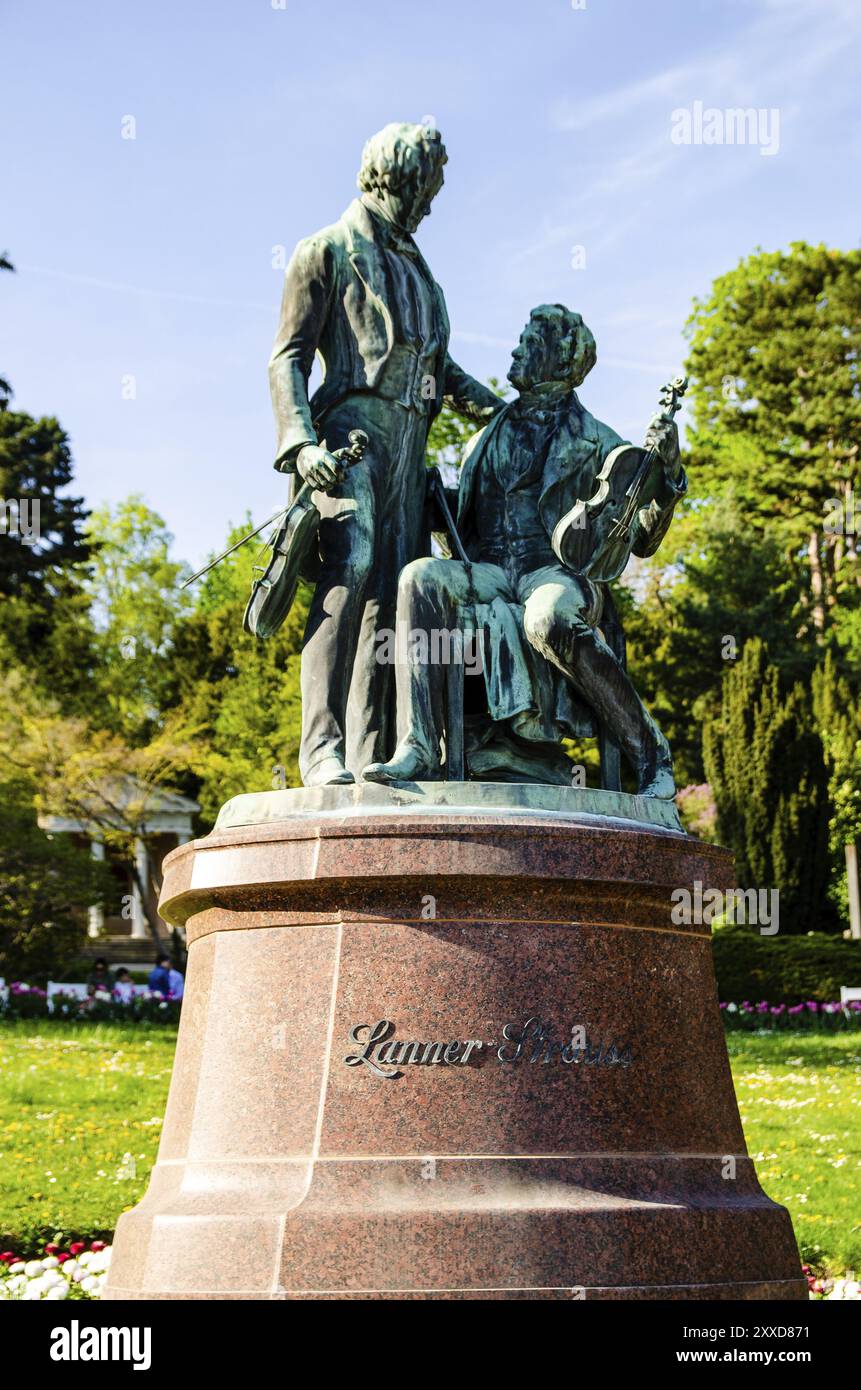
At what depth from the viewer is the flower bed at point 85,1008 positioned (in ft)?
63.2

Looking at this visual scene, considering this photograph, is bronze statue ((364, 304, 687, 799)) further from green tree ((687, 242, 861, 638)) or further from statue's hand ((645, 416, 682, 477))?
green tree ((687, 242, 861, 638))

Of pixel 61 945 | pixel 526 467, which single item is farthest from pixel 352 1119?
pixel 61 945

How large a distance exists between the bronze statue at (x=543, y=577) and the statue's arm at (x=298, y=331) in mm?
885

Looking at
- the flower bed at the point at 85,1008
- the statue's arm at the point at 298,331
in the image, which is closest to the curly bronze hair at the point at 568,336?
the statue's arm at the point at 298,331

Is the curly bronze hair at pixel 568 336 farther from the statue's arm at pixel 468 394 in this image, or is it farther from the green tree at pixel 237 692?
the green tree at pixel 237 692

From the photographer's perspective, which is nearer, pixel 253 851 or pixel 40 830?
pixel 253 851

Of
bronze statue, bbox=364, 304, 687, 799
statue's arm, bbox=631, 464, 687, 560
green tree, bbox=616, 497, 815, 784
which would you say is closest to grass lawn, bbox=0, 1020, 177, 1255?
bronze statue, bbox=364, 304, 687, 799

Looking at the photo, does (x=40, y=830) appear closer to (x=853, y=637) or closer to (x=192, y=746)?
(x=192, y=746)

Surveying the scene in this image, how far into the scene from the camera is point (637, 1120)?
6.11m

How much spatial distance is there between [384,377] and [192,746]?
32.2 metres

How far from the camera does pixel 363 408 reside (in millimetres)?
7543

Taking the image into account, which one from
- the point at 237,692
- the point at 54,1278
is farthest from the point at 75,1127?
the point at 237,692

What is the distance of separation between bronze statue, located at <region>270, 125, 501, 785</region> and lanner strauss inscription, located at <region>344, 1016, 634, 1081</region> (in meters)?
1.47

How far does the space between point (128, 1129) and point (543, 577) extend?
7.33m
